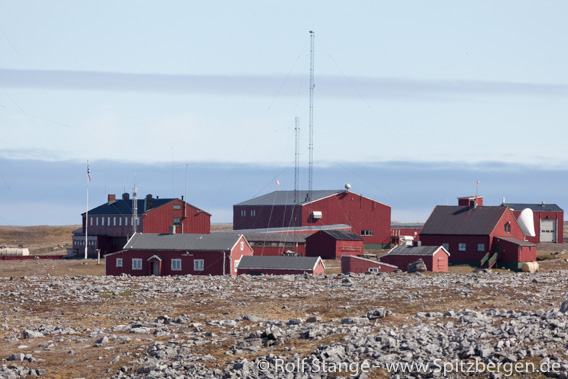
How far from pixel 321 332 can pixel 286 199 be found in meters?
83.4

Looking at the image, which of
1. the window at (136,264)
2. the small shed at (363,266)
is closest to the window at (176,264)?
the window at (136,264)

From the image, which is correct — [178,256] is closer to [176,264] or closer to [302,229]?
[176,264]

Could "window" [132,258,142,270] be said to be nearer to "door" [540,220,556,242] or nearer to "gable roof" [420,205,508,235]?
"gable roof" [420,205,508,235]

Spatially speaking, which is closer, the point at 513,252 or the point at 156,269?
the point at 156,269

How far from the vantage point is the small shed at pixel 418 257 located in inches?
2763

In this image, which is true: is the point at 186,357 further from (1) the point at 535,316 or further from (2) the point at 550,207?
(2) the point at 550,207

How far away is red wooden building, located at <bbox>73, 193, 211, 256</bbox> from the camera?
318 ft

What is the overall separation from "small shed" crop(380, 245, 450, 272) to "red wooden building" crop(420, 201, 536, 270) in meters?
8.09

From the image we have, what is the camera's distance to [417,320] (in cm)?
3064

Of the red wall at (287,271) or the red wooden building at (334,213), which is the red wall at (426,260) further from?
the red wooden building at (334,213)

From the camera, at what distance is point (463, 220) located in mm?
82062

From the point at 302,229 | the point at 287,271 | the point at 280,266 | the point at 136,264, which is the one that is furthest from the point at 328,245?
the point at 136,264

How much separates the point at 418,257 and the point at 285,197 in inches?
1741

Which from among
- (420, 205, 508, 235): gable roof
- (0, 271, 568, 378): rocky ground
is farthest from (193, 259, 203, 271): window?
(420, 205, 508, 235): gable roof
